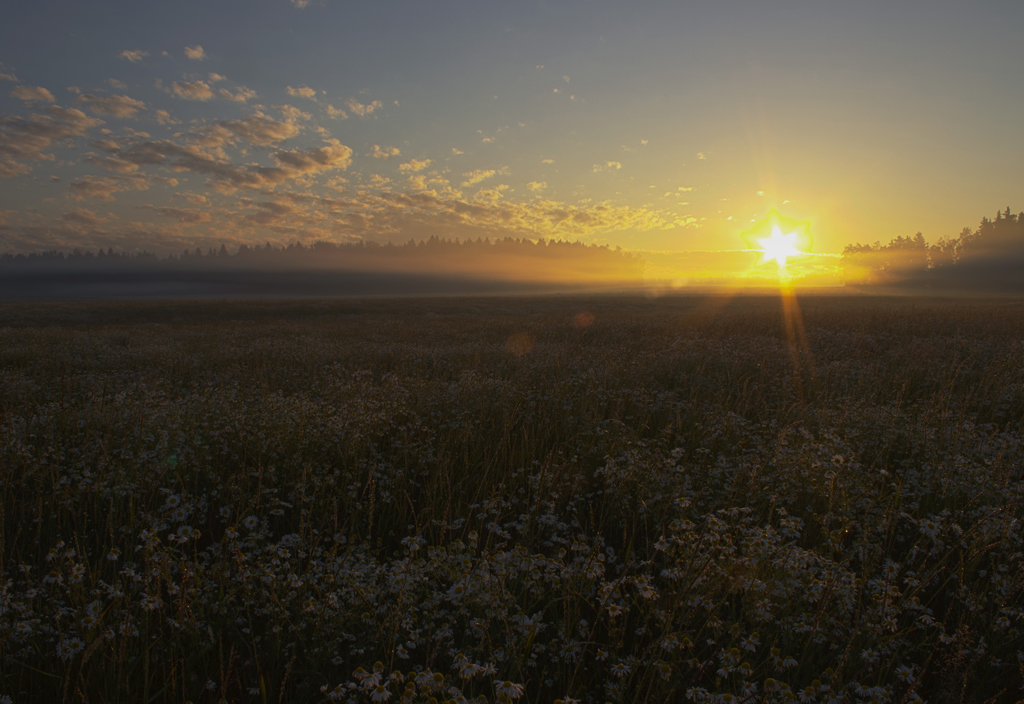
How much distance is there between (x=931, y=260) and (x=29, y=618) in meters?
172

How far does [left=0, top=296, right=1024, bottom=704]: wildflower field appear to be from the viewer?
8.04 feet

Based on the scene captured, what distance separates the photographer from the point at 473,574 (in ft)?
8.96

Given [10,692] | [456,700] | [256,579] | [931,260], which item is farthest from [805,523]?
[931,260]

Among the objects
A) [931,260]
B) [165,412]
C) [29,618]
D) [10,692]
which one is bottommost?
[10,692]

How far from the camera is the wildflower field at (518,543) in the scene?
2.45m

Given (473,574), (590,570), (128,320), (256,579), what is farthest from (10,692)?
(128,320)

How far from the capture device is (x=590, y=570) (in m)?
2.87

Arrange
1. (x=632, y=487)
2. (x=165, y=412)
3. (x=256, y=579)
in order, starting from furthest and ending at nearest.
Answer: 1. (x=165, y=412)
2. (x=632, y=487)
3. (x=256, y=579)

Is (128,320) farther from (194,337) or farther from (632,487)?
(632,487)

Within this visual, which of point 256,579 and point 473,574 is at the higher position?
point 473,574

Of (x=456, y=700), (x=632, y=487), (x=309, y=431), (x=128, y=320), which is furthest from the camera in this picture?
(x=128, y=320)

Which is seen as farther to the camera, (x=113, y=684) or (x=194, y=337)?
(x=194, y=337)

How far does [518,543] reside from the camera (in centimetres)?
296

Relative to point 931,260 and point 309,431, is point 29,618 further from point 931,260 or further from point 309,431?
point 931,260
